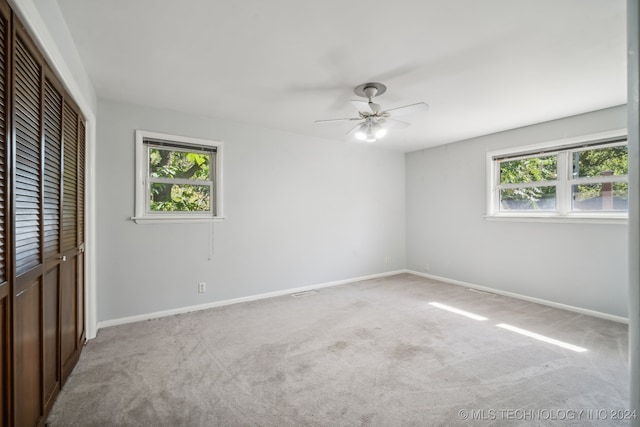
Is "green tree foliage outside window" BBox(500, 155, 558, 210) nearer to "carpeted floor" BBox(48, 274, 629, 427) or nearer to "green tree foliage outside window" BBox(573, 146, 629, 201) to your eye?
"green tree foliage outside window" BBox(573, 146, 629, 201)

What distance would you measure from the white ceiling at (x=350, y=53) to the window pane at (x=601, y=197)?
0.92 metres

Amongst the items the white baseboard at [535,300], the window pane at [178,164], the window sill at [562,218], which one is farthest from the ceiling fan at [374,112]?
the white baseboard at [535,300]

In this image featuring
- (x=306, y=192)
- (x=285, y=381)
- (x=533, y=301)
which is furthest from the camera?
(x=306, y=192)

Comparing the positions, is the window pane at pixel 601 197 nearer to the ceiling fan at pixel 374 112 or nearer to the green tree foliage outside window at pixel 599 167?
the green tree foliage outside window at pixel 599 167

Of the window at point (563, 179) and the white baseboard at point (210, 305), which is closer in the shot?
the white baseboard at point (210, 305)

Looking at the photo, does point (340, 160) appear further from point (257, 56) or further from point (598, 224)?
point (598, 224)

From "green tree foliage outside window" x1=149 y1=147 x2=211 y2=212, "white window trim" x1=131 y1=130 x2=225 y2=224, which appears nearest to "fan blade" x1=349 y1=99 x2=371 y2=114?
"white window trim" x1=131 y1=130 x2=225 y2=224

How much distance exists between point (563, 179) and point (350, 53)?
132 inches

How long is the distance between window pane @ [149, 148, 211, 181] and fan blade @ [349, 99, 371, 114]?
2096mm

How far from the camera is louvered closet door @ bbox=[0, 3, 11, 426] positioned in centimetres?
121

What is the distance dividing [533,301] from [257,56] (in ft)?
14.4

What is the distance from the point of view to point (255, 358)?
2518mm

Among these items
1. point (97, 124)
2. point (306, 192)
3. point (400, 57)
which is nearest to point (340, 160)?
point (306, 192)

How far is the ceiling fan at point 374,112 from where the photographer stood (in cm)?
265
